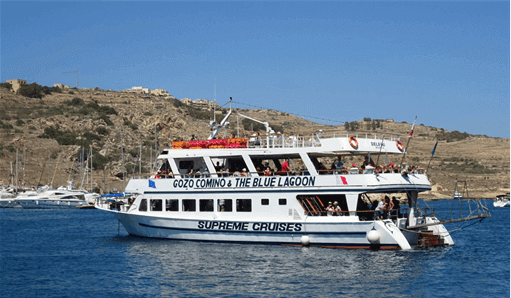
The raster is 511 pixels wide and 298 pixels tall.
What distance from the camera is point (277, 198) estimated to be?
2736 cm

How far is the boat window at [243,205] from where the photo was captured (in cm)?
2797

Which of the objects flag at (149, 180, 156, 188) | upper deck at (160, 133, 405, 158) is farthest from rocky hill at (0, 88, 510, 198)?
upper deck at (160, 133, 405, 158)

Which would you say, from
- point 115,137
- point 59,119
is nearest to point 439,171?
point 115,137

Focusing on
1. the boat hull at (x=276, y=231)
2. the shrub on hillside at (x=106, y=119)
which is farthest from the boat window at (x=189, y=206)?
the shrub on hillside at (x=106, y=119)

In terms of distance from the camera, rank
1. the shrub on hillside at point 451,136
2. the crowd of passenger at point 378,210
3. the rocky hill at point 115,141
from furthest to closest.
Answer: the shrub on hillside at point 451,136, the rocky hill at point 115,141, the crowd of passenger at point 378,210

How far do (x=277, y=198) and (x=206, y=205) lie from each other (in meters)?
3.82

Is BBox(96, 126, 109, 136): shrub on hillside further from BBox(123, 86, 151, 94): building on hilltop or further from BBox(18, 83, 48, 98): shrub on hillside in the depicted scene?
BBox(123, 86, 151, 94): building on hilltop

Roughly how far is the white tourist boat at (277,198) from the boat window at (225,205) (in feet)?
0.16

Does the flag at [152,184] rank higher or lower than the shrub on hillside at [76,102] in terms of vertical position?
lower

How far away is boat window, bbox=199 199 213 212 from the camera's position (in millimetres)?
28797

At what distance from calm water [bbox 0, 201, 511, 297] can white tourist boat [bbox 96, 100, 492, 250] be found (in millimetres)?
679

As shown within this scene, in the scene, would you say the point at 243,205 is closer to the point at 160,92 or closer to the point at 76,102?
the point at 76,102

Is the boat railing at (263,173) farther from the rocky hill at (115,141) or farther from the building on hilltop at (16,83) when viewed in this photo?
the building on hilltop at (16,83)

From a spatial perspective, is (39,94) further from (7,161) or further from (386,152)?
(386,152)
